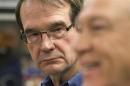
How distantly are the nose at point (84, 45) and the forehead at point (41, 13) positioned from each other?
42.8 inches

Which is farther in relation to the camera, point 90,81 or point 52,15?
point 52,15

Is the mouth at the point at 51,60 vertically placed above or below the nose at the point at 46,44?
below

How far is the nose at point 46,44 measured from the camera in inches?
81.8

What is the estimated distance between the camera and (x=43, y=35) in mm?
2105

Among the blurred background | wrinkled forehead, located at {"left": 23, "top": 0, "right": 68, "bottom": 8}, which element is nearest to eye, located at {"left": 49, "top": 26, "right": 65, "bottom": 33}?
wrinkled forehead, located at {"left": 23, "top": 0, "right": 68, "bottom": 8}

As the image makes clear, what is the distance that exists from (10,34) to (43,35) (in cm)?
378

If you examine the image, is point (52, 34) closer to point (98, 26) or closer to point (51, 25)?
point (51, 25)

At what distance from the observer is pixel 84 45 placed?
101 cm

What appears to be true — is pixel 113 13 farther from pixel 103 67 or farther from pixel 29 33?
pixel 29 33

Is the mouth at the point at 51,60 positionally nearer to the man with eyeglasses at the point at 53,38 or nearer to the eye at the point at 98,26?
the man with eyeglasses at the point at 53,38

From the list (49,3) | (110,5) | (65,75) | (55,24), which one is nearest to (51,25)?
(55,24)

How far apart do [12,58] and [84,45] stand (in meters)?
4.57

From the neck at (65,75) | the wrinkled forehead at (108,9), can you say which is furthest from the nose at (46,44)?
the wrinkled forehead at (108,9)

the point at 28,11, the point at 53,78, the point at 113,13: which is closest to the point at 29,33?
the point at 28,11
